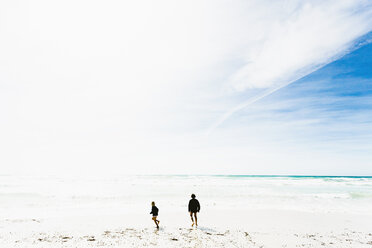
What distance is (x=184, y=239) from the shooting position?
910 centimetres

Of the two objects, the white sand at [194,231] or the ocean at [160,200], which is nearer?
the white sand at [194,231]

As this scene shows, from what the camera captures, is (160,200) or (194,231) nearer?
(194,231)

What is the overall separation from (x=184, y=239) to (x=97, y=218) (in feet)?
21.0

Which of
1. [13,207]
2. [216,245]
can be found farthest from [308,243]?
[13,207]

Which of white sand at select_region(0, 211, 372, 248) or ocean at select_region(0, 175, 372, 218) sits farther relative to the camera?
ocean at select_region(0, 175, 372, 218)

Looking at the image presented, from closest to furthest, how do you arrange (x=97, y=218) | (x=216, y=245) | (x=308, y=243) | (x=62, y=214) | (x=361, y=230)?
1. (x=216, y=245)
2. (x=308, y=243)
3. (x=361, y=230)
4. (x=97, y=218)
5. (x=62, y=214)

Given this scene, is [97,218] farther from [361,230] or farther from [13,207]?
[361,230]

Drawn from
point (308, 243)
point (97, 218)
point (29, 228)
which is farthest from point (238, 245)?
point (29, 228)

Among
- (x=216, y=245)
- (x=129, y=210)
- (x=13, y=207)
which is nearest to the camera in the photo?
(x=216, y=245)

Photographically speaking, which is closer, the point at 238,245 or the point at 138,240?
the point at 238,245

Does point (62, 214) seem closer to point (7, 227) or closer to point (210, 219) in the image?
point (7, 227)


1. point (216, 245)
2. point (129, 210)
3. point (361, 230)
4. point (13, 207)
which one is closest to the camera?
point (216, 245)

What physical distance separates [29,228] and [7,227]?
3.96 feet

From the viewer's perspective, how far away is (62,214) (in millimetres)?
13992
